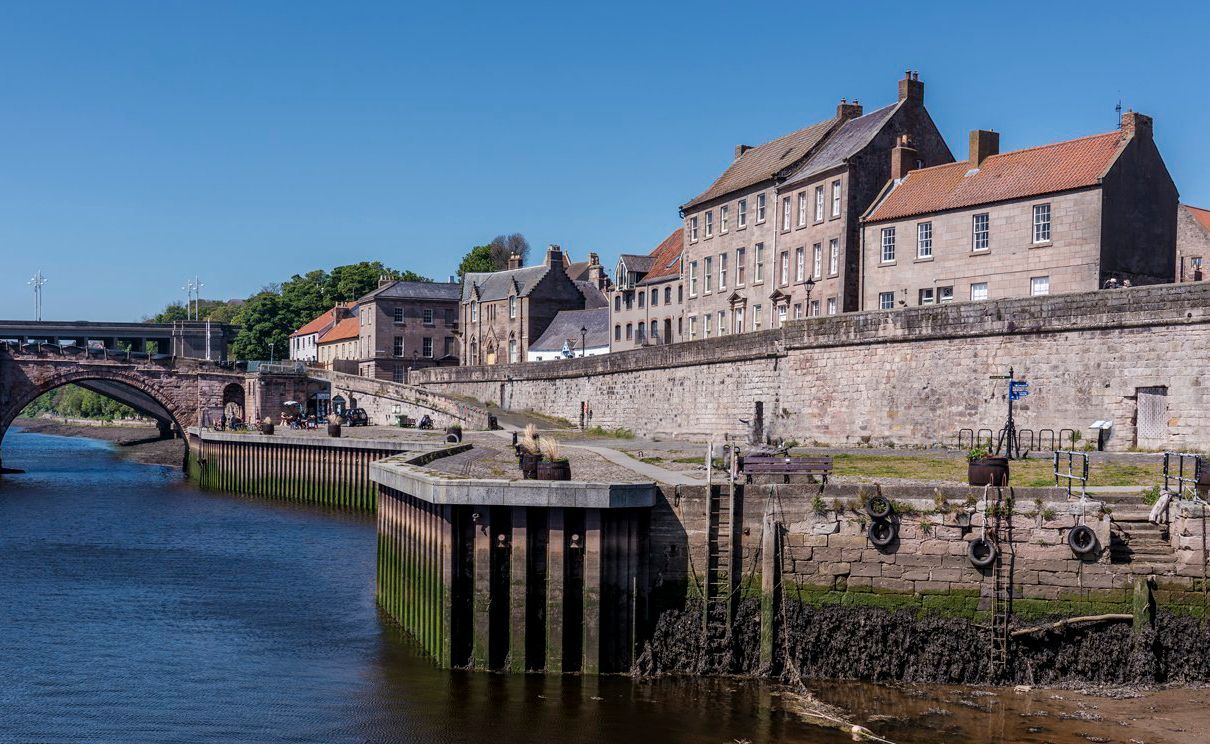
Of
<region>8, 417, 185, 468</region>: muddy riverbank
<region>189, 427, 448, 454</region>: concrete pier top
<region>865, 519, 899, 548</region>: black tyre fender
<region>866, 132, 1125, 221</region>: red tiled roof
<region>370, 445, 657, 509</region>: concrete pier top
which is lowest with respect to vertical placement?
<region>8, 417, 185, 468</region>: muddy riverbank

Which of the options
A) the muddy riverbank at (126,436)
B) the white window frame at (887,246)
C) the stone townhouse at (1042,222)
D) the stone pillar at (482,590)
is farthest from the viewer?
the muddy riverbank at (126,436)

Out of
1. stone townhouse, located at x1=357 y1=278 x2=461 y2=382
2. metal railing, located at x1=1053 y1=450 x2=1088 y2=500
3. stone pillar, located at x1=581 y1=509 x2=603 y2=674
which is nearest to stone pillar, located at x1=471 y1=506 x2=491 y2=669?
stone pillar, located at x1=581 y1=509 x2=603 y2=674

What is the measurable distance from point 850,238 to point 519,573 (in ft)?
107

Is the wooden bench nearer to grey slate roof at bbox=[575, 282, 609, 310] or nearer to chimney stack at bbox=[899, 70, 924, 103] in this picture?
chimney stack at bbox=[899, 70, 924, 103]

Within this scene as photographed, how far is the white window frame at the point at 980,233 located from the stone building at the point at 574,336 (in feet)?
139

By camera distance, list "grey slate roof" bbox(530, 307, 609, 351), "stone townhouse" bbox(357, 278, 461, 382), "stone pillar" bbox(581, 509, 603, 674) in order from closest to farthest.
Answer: "stone pillar" bbox(581, 509, 603, 674), "grey slate roof" bbox(530, 307, 609, 351), "stone townhouse" bbox(357, 278, 461, 382)

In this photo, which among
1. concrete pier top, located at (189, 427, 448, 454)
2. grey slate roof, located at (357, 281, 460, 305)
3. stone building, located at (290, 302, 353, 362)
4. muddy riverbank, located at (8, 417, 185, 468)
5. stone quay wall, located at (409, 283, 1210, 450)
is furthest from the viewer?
stone building, located at (290, 302, 353, 362)

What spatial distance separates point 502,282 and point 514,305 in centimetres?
434

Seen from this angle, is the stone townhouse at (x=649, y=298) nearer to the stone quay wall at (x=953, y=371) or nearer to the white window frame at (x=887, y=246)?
the stone quay wall at (x=953, y=371)

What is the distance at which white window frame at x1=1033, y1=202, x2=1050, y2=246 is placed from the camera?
4244cm

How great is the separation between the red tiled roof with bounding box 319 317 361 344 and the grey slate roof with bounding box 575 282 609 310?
82.2 feet

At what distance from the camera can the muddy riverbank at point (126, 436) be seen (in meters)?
98.0

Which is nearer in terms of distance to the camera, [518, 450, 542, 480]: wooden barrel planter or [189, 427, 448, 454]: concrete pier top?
[518, 450, 542, 480]: wooden barrel planter

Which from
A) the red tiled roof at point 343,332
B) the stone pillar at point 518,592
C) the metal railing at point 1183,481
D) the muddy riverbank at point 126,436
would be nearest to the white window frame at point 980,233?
the metal railing at point 1183,481
